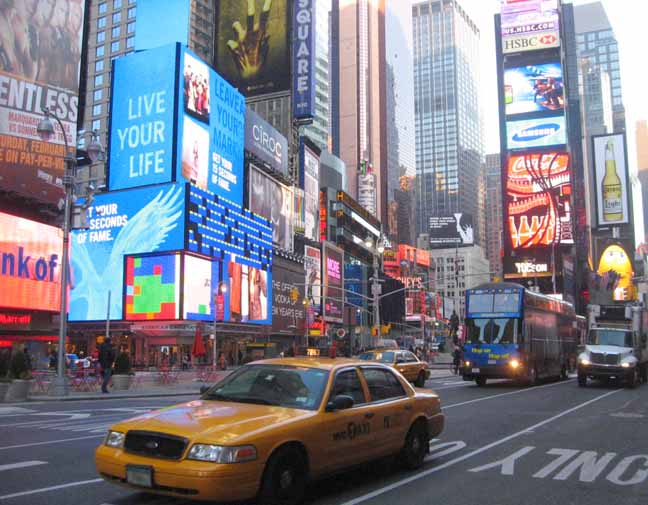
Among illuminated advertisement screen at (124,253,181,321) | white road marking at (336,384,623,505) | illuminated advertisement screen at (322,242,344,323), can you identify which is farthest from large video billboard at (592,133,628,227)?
white road marking at (336,384,623,505)

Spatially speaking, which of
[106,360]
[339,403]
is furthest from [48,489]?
[106,360]

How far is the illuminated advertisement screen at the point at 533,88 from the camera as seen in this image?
10812 cm

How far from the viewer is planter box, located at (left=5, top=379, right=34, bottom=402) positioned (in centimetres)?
2039

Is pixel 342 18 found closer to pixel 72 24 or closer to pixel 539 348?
pixel 72 24

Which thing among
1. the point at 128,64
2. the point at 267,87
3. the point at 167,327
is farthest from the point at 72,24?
the point at 267,87

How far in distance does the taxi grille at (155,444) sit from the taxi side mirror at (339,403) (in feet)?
5.83

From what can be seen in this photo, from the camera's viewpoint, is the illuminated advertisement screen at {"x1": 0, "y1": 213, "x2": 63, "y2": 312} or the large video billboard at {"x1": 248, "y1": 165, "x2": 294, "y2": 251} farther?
the large video billboard at {"x1": 248, "y1": 165, "x2": 294, "y2": 251}

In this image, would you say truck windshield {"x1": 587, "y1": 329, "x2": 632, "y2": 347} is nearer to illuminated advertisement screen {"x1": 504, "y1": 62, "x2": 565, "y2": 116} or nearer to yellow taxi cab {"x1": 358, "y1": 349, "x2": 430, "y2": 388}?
yellow taxi cab {"x1": 358, "y1": 349, "x2": 430, "y2": 388}

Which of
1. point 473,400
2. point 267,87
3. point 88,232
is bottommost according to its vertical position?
point 473,400

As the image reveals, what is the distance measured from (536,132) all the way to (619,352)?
294ft

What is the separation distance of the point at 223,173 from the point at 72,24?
20.7 meters

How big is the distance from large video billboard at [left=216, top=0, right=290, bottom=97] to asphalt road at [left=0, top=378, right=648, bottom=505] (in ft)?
272

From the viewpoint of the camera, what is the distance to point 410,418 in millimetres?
8758

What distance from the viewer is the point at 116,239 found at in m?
61.3
